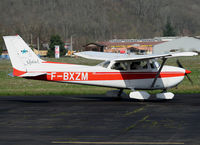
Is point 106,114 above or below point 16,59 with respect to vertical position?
below

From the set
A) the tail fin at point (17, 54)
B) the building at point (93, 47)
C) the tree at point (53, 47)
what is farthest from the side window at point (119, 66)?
the building at point (93, 47)

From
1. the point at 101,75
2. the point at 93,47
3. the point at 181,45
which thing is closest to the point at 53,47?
the point at 93,47

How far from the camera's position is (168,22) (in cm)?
18425

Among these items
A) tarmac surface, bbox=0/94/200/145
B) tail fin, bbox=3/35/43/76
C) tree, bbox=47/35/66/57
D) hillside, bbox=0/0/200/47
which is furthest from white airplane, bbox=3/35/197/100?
hillside, bbox=0/0/200/47

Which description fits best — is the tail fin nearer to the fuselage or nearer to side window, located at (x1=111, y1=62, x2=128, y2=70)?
the fuselage

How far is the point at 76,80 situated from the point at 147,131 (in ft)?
24.3

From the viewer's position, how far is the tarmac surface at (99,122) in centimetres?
956

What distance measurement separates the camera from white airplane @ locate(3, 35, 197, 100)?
56.2ft

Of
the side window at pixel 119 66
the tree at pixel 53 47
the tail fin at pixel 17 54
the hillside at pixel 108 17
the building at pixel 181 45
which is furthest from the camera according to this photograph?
the hillside at pixel 108 17

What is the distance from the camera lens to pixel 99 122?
39.4 feet

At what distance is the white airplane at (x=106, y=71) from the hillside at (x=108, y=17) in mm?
125935

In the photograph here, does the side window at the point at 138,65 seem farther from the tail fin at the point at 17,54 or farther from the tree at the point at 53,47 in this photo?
the tree at the point at 53,47

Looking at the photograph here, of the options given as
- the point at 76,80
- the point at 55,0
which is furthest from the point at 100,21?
the point at 76,80

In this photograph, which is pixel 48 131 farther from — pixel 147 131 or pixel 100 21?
pixel 100 21
